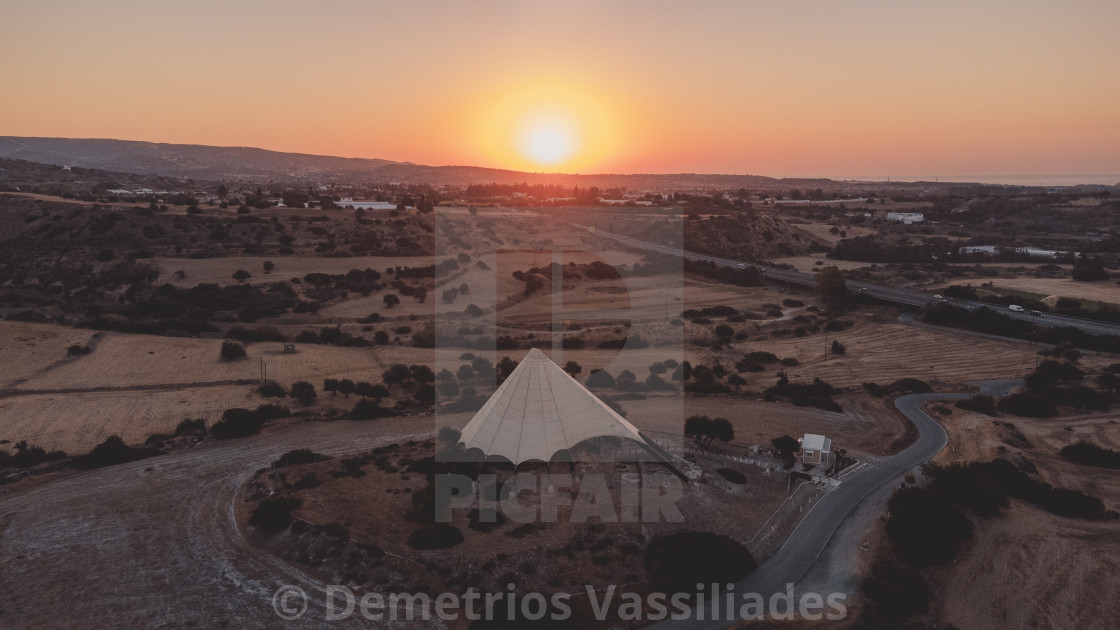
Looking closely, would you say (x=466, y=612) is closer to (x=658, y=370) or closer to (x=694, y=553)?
(x=694, y=553)

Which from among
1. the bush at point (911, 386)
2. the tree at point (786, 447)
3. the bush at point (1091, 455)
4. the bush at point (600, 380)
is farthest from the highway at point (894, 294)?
the tree at point (786, 447)

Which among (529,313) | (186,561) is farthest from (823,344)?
(186,561)

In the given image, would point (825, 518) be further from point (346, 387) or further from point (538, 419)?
point (346, 387)

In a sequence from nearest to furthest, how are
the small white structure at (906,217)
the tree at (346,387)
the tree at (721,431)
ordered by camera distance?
the tree at (721,431), the tree at (346,387), the small white structure at (906,217)

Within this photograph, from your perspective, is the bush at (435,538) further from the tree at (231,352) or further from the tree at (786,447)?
the tree at (231,352)

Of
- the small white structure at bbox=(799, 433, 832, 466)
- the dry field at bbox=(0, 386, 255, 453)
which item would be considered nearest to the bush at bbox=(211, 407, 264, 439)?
the dry field at bbox=(0, 386, 255, 453)

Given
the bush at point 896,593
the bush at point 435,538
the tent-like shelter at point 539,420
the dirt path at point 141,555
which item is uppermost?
the tent-like shelter at point 539,420
